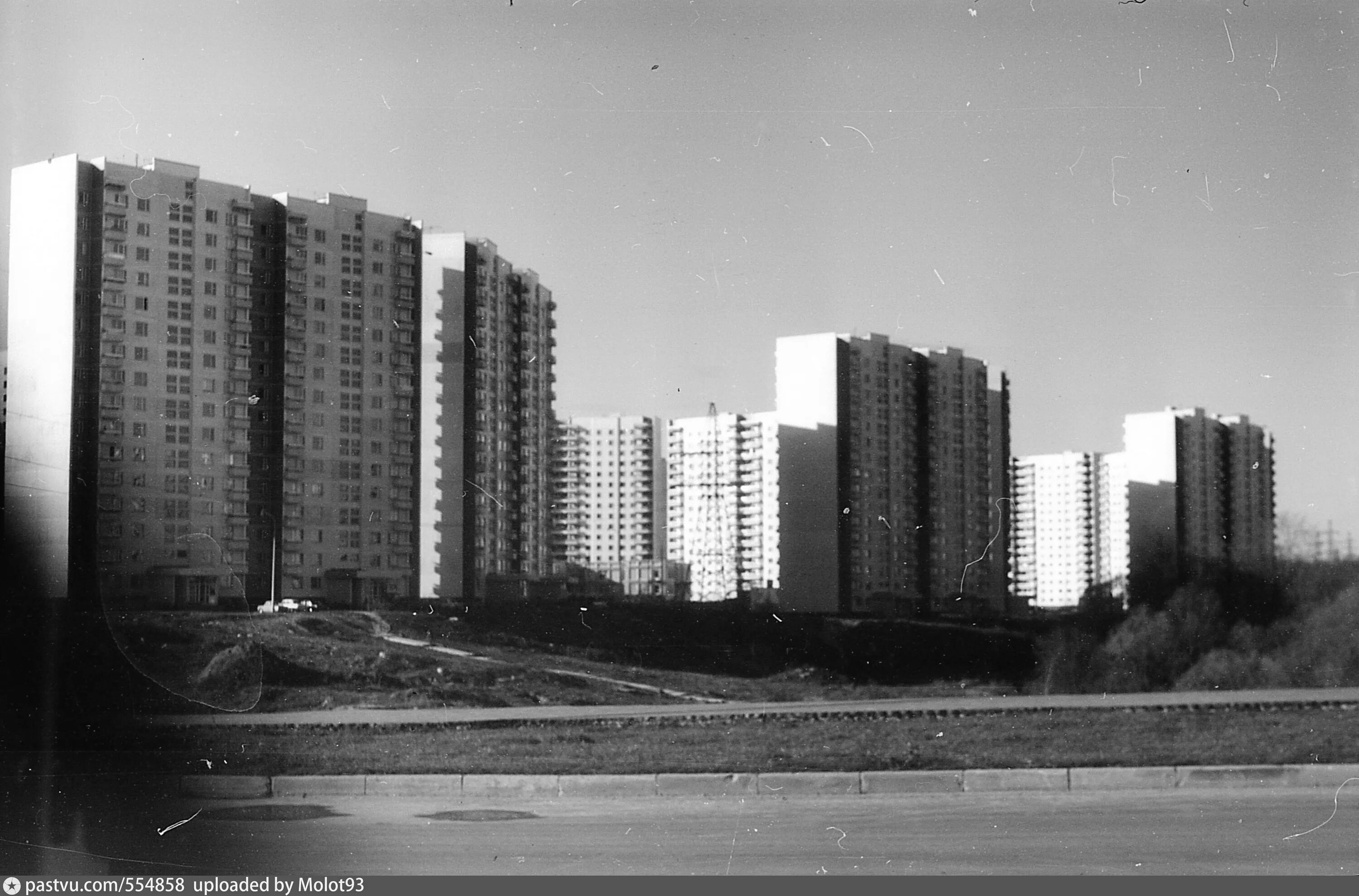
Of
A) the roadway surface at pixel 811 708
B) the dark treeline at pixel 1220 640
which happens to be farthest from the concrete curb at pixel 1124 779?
the dark treeline at pixel 1220 640

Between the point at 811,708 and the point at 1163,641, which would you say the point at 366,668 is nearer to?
the point at 811,708

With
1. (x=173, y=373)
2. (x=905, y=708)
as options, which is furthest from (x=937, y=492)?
(x=173, y=373)

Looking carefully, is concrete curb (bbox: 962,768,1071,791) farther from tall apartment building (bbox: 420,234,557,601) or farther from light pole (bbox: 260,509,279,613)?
light pole (bbox: 260,509,279,613)

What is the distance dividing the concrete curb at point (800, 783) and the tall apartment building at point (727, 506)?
4.66ft

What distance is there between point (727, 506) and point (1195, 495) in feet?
10.4

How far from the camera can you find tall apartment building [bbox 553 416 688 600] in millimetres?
6160

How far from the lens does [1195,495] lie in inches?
278

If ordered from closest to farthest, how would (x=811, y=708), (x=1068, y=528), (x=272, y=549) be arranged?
(x=272, y=549)
(x=811, y=708)
(x=1068, y=528)

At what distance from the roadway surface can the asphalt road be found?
125cm

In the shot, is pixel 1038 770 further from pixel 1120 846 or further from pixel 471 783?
pixel 471 783

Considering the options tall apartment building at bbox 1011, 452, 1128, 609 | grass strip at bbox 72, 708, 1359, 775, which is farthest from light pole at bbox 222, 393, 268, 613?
tall apartment building at bbox 1011, 452, 1128, 609

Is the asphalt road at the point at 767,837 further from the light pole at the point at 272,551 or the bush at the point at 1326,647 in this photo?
the bush at the point at 1326,647

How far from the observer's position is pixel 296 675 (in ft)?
21.0

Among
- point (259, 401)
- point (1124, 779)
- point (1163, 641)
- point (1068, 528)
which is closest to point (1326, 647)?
point (1163, 641)
